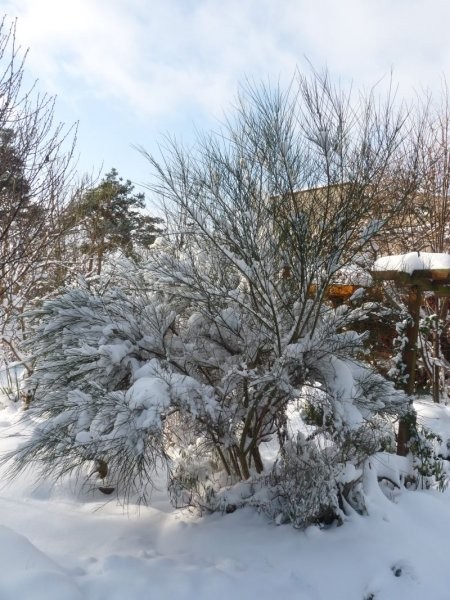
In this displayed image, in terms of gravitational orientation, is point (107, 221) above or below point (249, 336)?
above

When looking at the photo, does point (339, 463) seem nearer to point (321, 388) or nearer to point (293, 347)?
point (321, 388)

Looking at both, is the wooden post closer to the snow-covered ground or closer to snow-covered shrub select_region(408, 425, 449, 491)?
snow-covered shrub select_region(408, 425, 449, 491)

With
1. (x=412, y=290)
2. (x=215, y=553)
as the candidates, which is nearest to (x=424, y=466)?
(x=412, y=290)

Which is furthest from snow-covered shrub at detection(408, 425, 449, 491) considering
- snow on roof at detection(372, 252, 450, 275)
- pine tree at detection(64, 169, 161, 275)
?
pine tree at detection(64, 169, 161, 275)

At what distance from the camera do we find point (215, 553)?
136 inches

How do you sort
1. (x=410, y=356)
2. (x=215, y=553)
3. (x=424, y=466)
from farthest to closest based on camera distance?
1. (x=410, y=356)
2. (x=424, y=466)
3. (x=215, y=553)

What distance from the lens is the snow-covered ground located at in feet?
9.41

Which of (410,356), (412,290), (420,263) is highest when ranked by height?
(420,263)

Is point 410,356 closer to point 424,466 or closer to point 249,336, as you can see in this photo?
point 424,466

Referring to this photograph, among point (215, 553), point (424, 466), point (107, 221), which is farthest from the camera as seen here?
point (107, 221)

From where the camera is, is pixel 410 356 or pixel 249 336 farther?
pixel 410 356

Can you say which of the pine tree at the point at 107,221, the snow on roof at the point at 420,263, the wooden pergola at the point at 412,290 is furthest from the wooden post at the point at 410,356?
the pine tree at the point at 107,221

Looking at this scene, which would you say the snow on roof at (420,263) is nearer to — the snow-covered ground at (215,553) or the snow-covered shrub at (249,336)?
the snow-covered shrub at (249,336)

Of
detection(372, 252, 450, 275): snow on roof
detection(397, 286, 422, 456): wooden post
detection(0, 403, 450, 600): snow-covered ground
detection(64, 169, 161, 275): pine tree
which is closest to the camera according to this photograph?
detection(0, 403, 450, 600): snow-covered ground
